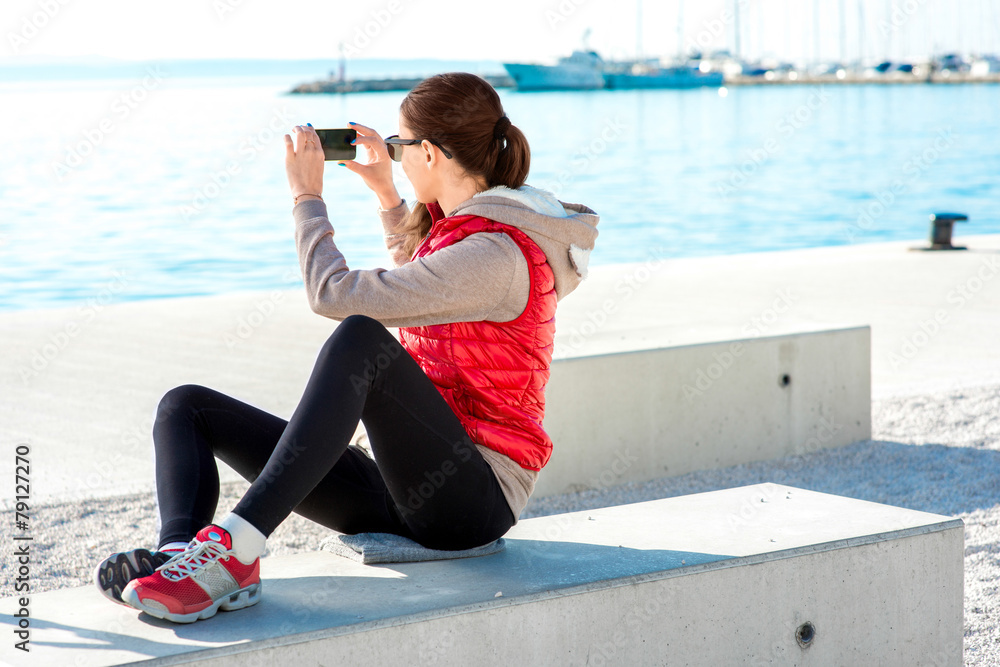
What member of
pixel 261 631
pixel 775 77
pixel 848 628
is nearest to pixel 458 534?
pixel 261 631

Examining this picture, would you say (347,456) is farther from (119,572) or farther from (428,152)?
(428,152)

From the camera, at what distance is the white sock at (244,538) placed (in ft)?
6.52

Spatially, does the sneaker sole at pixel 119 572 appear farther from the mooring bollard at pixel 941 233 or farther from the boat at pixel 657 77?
the boat at pixel 657 77

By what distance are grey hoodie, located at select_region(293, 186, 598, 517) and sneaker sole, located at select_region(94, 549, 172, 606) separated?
0.61 m

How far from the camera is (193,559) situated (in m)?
1.96

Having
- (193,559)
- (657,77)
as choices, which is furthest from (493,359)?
(657,77)

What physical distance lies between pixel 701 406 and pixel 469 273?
2621 millimetres

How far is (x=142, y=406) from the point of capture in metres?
5.50

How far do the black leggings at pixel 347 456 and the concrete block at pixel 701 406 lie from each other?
1.96 metres

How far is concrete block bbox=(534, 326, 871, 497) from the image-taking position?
14.3ft

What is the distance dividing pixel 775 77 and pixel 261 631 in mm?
108703

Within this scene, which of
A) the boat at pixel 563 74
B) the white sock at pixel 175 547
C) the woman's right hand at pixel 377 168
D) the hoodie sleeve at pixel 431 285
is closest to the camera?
the white sock at pixel 175 547

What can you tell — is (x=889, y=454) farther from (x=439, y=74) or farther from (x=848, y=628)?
(x=439, y=74)

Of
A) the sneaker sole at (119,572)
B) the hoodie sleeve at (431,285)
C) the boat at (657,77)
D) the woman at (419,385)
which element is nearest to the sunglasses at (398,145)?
the woman at (419,385)
